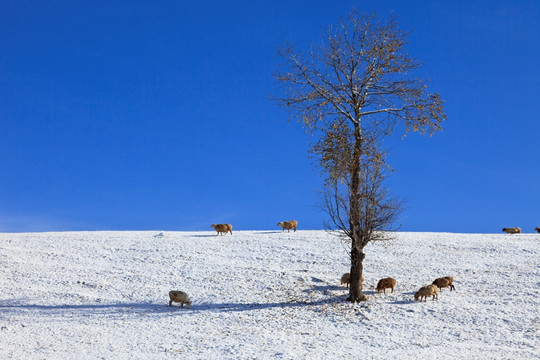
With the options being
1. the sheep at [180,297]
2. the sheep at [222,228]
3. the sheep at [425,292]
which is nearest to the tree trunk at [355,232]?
the sheep at [425,292]

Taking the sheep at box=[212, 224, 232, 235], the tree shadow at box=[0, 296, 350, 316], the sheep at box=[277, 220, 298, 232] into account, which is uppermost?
the sheep at box=[277, 220, 298, 232]

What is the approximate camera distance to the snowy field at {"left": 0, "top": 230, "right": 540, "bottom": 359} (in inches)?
763

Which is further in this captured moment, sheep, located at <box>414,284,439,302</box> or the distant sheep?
the distant sheep

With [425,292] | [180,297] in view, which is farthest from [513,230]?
[180,297]

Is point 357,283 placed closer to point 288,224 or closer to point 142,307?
point 142,307

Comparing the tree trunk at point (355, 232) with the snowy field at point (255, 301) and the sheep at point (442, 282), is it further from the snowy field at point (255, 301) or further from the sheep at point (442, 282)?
the sheep at point (442, 282)

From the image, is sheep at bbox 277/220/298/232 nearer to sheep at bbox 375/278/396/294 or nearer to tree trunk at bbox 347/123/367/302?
sheep at bbox 375/278/396/294

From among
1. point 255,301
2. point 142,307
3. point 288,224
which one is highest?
point 288,224

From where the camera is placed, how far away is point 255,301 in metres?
25.3

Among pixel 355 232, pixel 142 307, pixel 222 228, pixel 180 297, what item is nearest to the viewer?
pixel 180 297

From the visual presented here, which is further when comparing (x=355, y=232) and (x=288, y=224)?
(x=288, y=224)

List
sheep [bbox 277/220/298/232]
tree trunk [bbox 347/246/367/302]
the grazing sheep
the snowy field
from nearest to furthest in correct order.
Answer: the snowy field < tree trunk [bbox 347/246/367/302] < sheep [bbox 277/220/298/232] < the grazing sheep

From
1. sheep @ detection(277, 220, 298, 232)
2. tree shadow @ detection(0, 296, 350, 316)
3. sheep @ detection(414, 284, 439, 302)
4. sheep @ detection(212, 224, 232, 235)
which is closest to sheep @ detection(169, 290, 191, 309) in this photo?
tree shadow @ detection(0, 296, 350, 316)

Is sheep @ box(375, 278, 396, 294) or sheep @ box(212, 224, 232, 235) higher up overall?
sheep @ box(212, 224, 232, 235)
